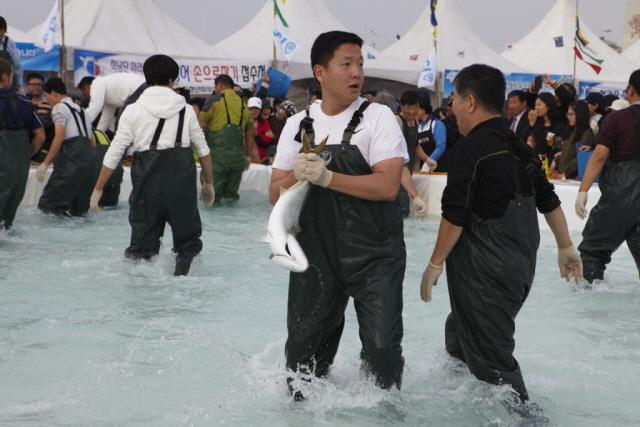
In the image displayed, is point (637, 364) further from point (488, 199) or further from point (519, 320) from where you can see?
point (488, 199)

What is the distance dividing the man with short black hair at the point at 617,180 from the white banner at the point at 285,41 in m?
14.8

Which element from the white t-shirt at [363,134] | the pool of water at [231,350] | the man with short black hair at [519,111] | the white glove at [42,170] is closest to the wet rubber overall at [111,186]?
the white glove at [42,170]

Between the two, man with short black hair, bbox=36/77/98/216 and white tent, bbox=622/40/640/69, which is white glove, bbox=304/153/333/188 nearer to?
man with short black hair, bbox=36/77/98/216

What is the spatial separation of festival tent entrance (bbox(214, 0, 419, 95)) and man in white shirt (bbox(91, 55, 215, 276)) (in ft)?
52.9

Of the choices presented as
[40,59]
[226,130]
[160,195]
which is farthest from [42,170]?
[40,59]

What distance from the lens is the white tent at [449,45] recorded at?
26.2 meters

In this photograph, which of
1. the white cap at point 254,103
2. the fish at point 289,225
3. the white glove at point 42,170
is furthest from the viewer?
the white cap at point 254,103

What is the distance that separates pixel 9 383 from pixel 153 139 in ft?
9.34

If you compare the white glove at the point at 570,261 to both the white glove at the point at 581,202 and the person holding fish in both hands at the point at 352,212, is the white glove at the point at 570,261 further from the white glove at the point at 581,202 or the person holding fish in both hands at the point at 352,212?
the white glove at the point at 581,202

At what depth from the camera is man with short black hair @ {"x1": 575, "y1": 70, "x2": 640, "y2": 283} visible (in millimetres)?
6957

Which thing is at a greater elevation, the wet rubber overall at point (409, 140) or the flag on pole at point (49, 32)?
the flag on pole at point (49, 32)

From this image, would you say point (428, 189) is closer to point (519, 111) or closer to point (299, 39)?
point (519, 111)

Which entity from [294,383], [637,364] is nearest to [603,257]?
[637,364]

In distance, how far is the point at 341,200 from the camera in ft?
13.5
